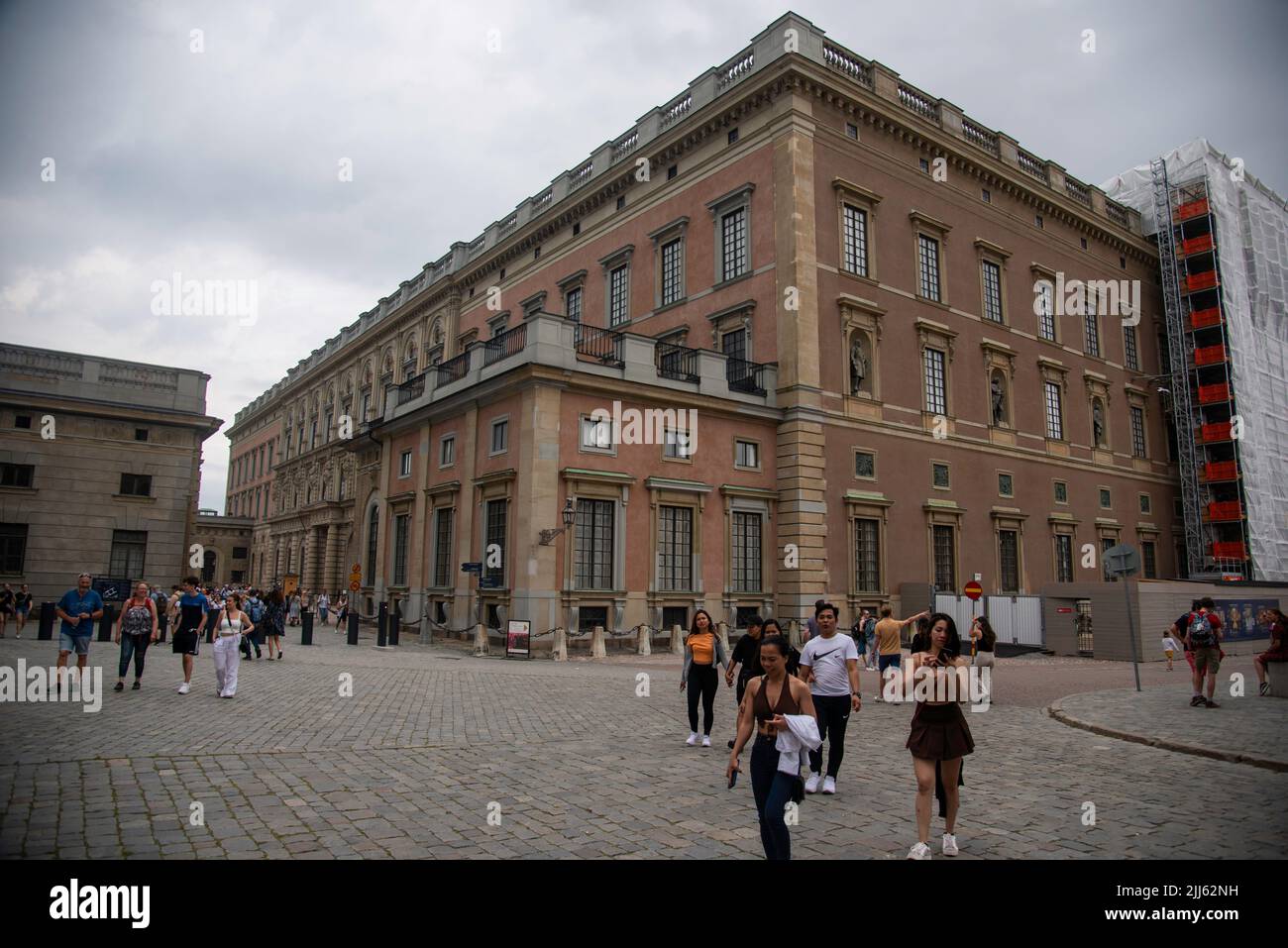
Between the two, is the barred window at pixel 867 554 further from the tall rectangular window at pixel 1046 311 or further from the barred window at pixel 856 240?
the tall rectangular window at pixel 1046 311

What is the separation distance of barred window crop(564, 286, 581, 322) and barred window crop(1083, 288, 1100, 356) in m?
24.4

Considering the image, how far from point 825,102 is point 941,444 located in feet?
43.3

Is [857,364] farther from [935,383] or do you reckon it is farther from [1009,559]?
[1009,559]

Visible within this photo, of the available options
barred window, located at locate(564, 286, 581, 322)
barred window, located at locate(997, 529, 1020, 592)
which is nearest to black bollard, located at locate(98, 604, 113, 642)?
barred window, located at locate(564, 286, 581, 322)

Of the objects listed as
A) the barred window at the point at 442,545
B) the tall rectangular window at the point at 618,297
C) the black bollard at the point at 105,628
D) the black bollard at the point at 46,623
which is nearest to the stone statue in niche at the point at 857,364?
the tall rectangular window at the point at 618,297

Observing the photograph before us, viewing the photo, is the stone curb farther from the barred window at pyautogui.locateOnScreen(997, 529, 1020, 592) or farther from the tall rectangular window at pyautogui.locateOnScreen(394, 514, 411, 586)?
the tall rectangular window at pyautogui.locateOnScreen(394, 514, 411, 586)

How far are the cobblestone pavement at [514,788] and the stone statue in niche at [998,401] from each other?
2286cm

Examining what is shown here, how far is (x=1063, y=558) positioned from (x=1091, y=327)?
12.3m

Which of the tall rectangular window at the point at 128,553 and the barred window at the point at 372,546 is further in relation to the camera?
the barred window at the point at 372,546

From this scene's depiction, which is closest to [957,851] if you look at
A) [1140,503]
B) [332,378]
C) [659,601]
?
[659,601]

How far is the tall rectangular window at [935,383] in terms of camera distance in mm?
30812
